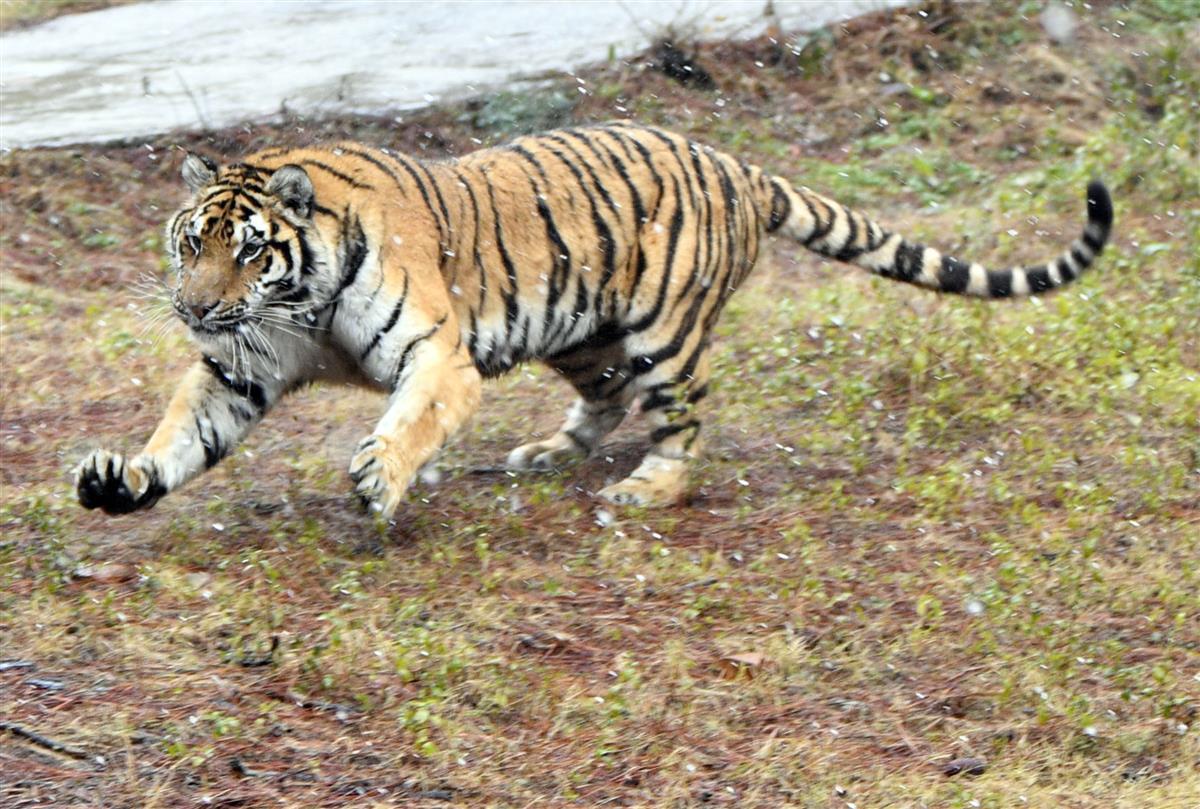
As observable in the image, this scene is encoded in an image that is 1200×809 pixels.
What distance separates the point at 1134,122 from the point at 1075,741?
532cm

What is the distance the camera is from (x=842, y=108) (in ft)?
30.8

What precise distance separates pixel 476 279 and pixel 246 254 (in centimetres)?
81

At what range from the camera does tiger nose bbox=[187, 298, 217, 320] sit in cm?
471

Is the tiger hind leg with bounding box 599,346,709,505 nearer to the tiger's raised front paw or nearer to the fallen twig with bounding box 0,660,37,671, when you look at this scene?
the tiger's raised front paw

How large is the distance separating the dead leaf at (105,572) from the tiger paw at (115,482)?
17 cm

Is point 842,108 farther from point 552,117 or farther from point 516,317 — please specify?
point 516,317

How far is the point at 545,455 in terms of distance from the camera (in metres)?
5.97

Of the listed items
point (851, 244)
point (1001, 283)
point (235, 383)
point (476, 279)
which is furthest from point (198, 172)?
point (1001, 283)

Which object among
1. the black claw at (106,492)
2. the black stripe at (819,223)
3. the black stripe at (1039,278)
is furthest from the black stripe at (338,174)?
the black stripe at (1039,278)

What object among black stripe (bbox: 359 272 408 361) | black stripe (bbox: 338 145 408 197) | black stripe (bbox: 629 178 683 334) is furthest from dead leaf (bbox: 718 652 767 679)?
black stripe (bbox: 338 145 408 197)

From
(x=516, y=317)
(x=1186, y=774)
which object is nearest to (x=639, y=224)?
(x=516, y=317)

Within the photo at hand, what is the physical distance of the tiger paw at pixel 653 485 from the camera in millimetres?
5484

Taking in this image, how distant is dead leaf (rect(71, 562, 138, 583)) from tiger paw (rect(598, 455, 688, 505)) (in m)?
1.68

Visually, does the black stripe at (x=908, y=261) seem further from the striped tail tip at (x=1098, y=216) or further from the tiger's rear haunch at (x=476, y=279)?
the striped tail tip at (x=1098, y=216)
